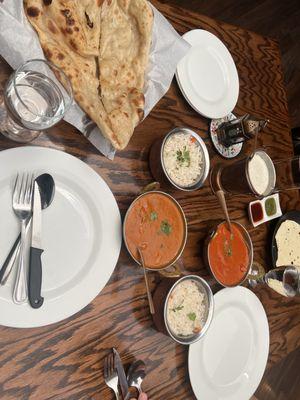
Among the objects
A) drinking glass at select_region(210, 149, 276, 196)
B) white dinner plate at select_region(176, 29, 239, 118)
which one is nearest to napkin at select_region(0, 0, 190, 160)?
white dinner plate at select_region(176, 29, 239, 118)

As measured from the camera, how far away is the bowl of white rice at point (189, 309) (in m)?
1.55

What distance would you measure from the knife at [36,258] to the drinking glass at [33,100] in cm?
17

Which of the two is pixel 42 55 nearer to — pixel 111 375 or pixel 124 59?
pixel 124 59

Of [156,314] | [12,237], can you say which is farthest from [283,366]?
[12,237]

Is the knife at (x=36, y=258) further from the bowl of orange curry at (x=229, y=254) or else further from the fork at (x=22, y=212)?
the bowl of orange curry at (x=229, y=254)

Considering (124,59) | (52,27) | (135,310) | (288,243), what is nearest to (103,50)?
(124,59)

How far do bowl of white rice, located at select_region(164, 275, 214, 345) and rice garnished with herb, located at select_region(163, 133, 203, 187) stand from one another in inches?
14.3

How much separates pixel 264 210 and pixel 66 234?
0.99m

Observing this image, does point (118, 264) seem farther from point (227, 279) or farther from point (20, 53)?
point (20, 53)

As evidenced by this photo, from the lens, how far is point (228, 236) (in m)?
1.83

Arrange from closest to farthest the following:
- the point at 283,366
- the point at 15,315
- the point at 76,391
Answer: the point at 15,315, the point at 76,391, the point at 283,366

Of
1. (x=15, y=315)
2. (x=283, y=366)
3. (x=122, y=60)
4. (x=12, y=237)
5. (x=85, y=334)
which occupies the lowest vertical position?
(x=283, y=366)

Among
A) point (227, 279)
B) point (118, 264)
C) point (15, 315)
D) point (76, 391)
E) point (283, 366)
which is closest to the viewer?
point (15, 315)

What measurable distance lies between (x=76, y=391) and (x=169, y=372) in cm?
37
